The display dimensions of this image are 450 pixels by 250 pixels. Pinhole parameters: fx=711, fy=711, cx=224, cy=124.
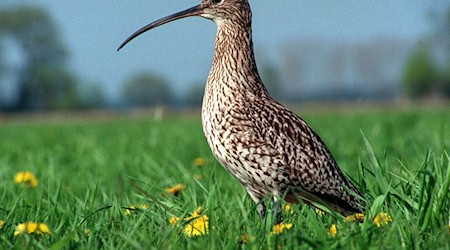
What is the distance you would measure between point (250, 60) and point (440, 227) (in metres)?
1.86

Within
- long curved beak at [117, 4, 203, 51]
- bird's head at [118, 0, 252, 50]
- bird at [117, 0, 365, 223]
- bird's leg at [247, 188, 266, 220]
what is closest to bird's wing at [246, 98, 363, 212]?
bird at [117, 0, 365, 223]

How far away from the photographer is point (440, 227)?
381 cm

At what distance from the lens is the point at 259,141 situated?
4.59m

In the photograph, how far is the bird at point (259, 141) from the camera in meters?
4.54

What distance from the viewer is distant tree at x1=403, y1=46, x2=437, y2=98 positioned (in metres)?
84.2

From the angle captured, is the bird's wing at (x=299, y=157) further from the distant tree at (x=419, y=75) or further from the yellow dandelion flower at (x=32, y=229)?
the distant tree at (x=419, y=75)

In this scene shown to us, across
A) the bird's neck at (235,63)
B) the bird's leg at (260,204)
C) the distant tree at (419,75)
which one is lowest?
the distant tree at (419,75)

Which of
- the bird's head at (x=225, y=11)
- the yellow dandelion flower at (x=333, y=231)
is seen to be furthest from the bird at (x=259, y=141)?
the yellow dandelion flower at (x=333, y=231)

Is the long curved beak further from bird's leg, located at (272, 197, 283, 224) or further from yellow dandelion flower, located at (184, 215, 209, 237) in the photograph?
yellow dandelion flower, located at (184, 215, 209, 237)

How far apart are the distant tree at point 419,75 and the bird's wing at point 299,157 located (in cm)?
8136

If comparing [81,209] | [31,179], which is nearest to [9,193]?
[31,179]

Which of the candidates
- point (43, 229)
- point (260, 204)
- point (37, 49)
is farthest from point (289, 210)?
point (37, 49)

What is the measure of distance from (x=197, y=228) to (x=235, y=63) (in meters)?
1.59

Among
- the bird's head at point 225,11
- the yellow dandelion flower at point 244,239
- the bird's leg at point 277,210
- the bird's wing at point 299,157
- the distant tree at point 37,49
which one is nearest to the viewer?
the yellow dandelion flower at point 244,239
